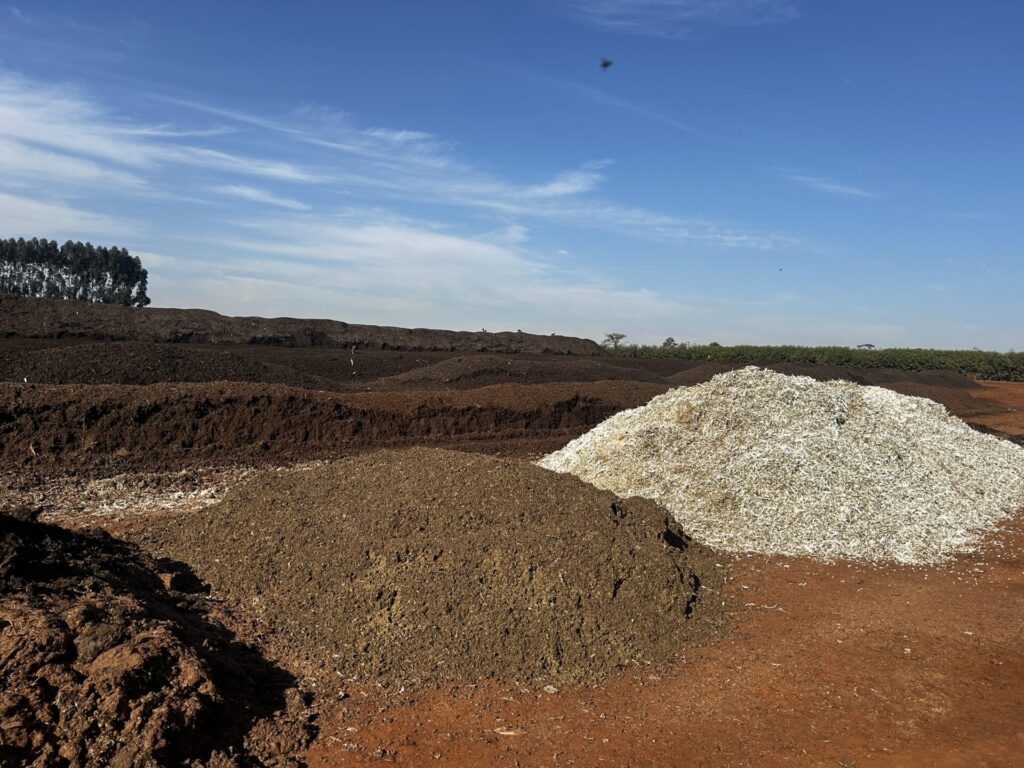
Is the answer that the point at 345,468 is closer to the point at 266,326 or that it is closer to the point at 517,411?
the point at 517,411

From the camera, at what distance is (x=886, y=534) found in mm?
9141

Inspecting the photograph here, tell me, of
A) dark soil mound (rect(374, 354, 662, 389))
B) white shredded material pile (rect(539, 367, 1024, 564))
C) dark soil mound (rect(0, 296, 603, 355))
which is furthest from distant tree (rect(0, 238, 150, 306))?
white shredded material pile (rect(539, 367, 1024, 564))

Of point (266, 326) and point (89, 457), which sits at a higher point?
point (266, 326)

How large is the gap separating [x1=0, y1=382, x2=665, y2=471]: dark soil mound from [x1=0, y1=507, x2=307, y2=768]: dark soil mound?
7.34 meters

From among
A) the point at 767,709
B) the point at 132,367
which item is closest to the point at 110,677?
the point at 767,709

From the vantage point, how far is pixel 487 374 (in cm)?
2597

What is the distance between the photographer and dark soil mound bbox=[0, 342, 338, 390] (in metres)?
17.6

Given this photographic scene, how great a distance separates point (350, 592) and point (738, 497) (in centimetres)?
572

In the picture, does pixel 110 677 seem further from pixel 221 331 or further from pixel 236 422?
pixel 221 331

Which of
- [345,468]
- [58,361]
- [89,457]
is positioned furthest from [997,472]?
[58,361]

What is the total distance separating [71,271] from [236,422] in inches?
2440

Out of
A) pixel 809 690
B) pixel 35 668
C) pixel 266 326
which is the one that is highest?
pixel 266 326

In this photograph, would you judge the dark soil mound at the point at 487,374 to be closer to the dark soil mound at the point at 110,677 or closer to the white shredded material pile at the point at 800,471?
the white shredded material pile at the point at 800,471

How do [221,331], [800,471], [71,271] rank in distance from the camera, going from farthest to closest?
[71,271] < [221,331] < [800,471]
